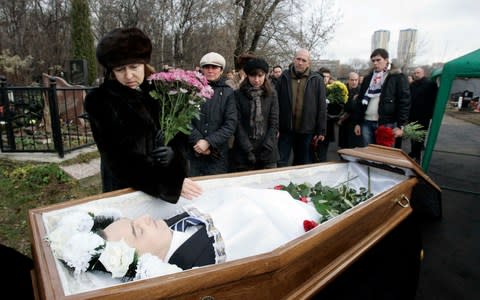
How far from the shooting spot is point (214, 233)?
1810mm

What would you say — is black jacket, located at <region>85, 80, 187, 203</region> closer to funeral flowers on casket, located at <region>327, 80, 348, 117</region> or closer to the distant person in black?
the distant person in black

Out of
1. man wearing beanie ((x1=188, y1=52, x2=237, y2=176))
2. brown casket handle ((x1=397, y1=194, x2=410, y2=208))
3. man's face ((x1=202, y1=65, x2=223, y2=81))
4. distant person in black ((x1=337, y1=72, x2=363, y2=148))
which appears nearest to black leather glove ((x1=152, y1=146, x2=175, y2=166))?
man wearing beanie ((x1=188, y1=52, x2=237, y2=176))

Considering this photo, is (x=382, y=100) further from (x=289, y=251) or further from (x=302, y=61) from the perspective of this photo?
(x=289, y=251)

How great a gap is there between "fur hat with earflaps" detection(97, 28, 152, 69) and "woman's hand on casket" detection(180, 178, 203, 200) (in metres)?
0.84

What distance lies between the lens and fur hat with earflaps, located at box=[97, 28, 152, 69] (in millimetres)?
1889

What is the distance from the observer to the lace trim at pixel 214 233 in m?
1.70

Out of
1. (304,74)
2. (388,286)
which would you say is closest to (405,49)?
(304,74)

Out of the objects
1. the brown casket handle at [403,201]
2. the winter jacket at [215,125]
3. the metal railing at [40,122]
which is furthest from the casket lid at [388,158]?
the metal railing at [40,122]

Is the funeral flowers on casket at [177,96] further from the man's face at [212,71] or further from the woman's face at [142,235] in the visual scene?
the man's face at [212,71]

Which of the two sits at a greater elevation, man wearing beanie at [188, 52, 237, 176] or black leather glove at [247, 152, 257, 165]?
man wearing beanie at [188, 52, 237, 176]

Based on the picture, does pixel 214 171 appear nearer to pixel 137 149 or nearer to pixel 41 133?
pixel 137 149

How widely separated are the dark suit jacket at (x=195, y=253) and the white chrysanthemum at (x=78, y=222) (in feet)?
1.39

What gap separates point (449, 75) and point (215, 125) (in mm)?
3629

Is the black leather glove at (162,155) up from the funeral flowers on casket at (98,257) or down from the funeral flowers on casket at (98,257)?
up
